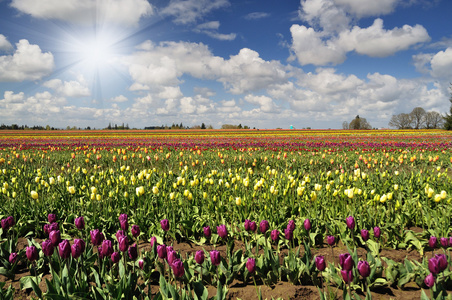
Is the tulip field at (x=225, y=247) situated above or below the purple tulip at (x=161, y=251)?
below

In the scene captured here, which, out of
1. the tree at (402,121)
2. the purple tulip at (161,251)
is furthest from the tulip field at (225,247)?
the tree at (402,121)

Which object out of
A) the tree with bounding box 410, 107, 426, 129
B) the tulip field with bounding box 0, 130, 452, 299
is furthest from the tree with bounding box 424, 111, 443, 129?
the tulip field with bounding box 0, 130, 452, 299

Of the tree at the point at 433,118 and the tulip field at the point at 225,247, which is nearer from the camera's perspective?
the tulip field at the point at 225,247

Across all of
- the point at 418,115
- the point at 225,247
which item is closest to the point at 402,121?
the point at 418,115

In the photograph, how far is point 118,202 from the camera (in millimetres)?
5512

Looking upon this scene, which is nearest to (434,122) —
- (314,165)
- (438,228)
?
(314,165)

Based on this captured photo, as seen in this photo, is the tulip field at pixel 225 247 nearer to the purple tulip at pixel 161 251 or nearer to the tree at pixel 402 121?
the purple tulip at pixel 161 251

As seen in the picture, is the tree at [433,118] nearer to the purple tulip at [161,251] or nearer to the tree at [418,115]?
the tree at [418,115]

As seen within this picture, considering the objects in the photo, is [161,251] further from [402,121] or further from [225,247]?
[402,121]

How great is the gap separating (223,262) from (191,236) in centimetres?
131

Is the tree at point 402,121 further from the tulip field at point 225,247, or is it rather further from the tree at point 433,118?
the tulip field at point 225,247

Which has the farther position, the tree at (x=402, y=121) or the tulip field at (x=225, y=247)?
the tree at (x=402, y=121)

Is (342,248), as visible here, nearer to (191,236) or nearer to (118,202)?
(191,236)

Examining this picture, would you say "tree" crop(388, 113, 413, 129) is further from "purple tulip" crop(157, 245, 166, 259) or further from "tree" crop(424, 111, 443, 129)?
"purple tulip" crop(157, 245, 166, 259)
